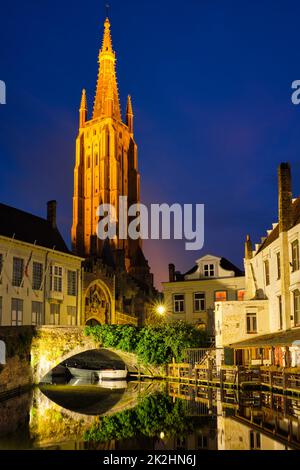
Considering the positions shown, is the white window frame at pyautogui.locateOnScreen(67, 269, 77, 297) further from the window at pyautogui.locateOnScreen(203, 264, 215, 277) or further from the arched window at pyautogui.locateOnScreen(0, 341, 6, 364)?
the arched window at pyautogui.locateOnScreen(0, 341, 6, 364)

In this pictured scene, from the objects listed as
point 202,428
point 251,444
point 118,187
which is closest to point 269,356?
point 202,428

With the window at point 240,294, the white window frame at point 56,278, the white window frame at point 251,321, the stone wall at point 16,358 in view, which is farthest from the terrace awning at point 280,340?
the white window frame at point 56,278

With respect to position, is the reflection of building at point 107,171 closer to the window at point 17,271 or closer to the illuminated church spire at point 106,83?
the illuminated church spire at point 106,83

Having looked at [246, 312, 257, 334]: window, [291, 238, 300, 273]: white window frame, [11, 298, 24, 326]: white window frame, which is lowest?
[246, 312, 257, 334]: window

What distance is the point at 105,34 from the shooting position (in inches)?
4321

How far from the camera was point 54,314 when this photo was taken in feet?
155

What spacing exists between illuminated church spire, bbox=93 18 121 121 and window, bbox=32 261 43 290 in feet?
198

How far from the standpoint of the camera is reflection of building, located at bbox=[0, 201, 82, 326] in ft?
137

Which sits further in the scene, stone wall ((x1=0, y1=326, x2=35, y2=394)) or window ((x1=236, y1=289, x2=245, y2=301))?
window ((x1=236, y1=289, x2=245, y2=301))

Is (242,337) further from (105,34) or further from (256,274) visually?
(105,34)

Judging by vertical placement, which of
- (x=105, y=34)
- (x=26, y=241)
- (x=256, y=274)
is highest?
(x=105, y=34)

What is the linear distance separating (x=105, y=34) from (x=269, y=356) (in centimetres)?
8662

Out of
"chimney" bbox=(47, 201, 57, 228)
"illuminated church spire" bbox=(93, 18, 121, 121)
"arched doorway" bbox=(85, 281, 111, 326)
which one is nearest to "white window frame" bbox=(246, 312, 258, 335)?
"chimney" bbox=(47, 201, 57, 228)

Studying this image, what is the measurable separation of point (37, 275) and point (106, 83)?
222 ft
